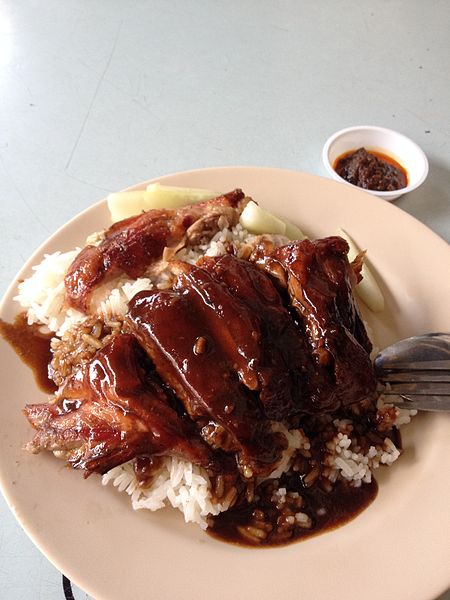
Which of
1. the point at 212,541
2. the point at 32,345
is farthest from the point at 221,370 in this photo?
the point at 32,345

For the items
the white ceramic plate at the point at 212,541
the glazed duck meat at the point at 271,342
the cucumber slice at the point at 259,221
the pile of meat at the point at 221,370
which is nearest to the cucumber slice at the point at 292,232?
the cucumber slice at the point at 259,221

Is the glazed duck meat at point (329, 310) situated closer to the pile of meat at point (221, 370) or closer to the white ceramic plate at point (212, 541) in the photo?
the pile of meat at point (221, 370)

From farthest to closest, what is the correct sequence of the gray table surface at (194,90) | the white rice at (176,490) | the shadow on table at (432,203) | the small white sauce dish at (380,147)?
the gray table surface at (194,90) → the small white sauce dish at (380,147) → the shadow on table at (432,203) → the white rice at (176,490)

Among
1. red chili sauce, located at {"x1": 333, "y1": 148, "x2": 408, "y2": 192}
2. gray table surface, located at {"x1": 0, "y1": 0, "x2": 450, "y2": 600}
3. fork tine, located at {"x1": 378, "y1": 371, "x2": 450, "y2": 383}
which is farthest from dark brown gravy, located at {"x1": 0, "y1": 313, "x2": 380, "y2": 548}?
red chili sauce, located at {"x1": 333, "y1": 148, "x2": 408, "y2": 192}

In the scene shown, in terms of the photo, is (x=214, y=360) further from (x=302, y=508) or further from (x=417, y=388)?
(x=417, y=388)

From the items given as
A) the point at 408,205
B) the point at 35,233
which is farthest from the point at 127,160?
the point at 408,205

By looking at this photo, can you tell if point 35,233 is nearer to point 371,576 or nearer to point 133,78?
point 133,78
